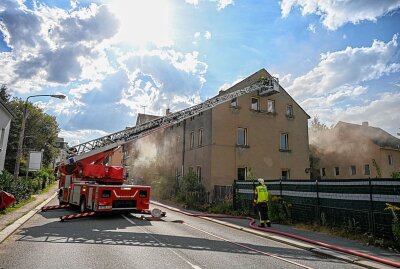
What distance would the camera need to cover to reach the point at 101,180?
14.1 meters

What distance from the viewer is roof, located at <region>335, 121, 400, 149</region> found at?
125ft

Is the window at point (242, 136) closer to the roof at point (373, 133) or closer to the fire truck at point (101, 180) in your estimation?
the fire truck at point (101, 180)

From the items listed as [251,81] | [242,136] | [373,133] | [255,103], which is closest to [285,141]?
[255,103]

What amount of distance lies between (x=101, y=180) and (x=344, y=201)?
1016 centimetres

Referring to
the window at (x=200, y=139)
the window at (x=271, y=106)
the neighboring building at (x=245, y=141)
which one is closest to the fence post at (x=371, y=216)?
the neighboring building at (x=245, y=141)

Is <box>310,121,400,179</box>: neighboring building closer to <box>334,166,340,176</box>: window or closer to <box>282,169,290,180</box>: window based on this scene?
<box>334,166,340,176</box>: window

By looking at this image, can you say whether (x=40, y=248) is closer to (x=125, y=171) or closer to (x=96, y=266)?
(x=96, y=266)

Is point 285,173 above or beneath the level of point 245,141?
beneath

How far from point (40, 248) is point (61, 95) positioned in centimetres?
1160

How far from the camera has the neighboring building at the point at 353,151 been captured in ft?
116

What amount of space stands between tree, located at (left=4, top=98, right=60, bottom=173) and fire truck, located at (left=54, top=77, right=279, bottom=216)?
119ft

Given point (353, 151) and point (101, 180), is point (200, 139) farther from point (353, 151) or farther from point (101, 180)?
point (353, 151)

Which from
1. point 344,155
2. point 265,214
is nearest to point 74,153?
point 265,214

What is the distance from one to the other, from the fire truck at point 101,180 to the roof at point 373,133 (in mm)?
31249
